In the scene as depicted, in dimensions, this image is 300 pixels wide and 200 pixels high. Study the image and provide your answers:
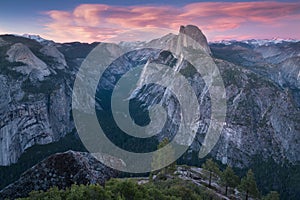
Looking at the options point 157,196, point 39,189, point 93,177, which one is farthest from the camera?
point 157,196

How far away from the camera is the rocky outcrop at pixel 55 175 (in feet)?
110

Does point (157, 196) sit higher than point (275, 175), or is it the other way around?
point (157, 196)

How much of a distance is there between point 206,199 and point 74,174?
48473 mm

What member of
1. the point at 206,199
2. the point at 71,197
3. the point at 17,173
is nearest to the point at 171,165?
the point at 206,199

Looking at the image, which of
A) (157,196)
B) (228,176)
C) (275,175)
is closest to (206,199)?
(228,176)

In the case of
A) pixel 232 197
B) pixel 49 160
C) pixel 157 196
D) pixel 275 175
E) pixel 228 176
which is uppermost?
pixel 49 160

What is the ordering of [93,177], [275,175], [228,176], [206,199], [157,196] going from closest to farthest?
[93,177] < [157,196] < [206,199] < [228,176] < [275,175]

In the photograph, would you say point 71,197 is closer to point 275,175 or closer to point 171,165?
point 171,165

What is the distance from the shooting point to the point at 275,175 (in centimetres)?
19900

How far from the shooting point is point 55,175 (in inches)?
1341

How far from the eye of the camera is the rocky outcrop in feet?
110

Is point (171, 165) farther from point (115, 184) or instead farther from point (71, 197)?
point (71, 197)

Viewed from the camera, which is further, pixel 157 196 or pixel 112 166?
pixel 157 196

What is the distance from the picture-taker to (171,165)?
100750mm
